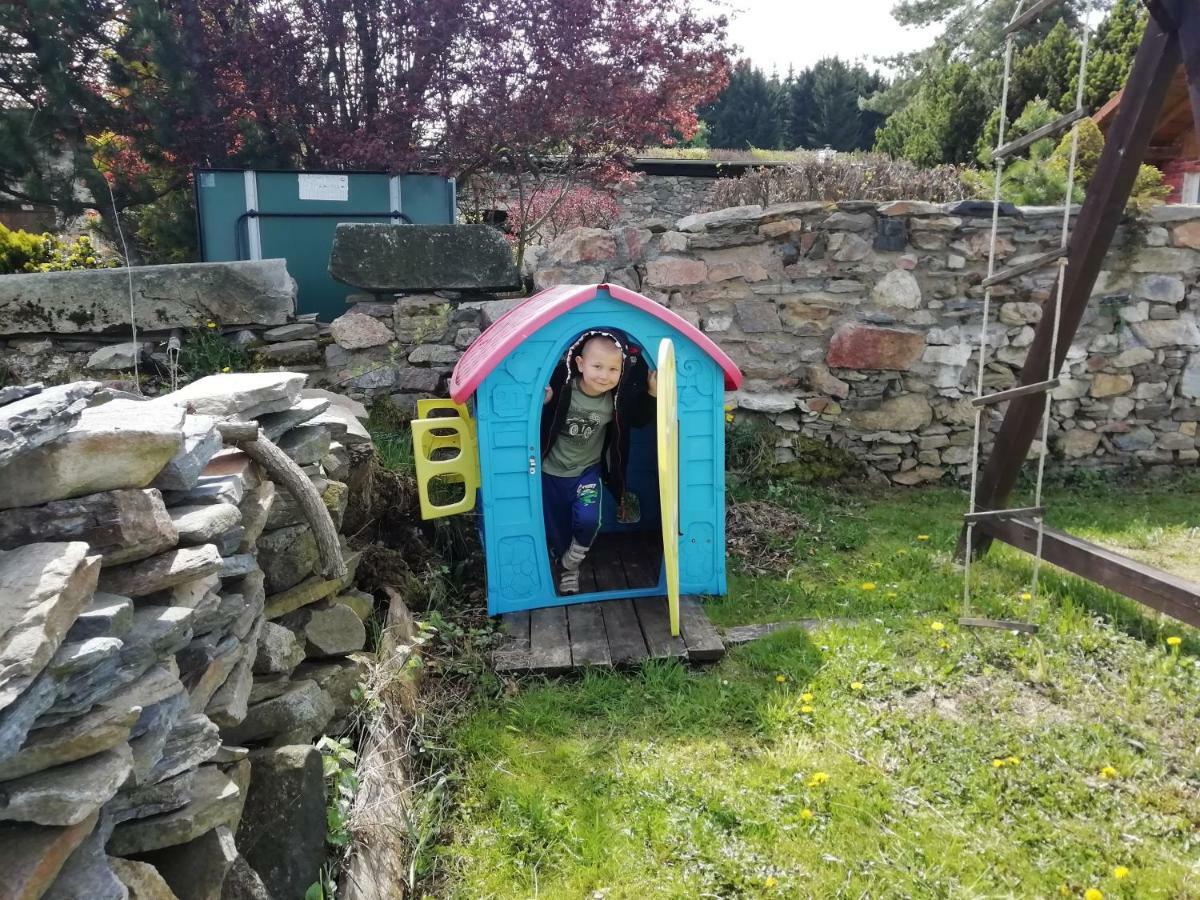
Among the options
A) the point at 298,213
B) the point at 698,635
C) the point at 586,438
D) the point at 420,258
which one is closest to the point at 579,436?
the point at 586,438

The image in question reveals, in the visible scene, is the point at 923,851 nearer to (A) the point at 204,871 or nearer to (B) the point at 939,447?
(A) the point at 204,871

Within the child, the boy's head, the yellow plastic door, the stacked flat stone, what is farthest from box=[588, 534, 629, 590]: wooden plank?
the stacked flat stone

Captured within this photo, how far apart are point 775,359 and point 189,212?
4919 mm

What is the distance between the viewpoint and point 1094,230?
3.71 m

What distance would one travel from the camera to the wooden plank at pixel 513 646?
3.41 metres

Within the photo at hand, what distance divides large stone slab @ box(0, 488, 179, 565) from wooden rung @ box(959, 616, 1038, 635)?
3.03 metres

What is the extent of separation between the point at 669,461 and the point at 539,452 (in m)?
0.66

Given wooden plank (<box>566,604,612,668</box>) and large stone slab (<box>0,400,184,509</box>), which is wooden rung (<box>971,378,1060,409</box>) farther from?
large stone slab (<box>0,400,184,509</box>)

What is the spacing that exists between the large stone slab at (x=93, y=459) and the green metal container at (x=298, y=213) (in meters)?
4.21

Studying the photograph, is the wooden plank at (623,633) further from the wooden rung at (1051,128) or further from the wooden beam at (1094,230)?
the wooden rung at (1051,128)

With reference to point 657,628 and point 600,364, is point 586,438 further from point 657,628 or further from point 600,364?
point 657,628

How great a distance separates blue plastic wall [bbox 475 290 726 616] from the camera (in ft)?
12.2

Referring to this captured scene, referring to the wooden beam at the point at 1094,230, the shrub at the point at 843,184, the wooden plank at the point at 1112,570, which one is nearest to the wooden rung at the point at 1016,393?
the wooden beam at the point at 1094,230

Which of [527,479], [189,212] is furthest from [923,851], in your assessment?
[189,212]
